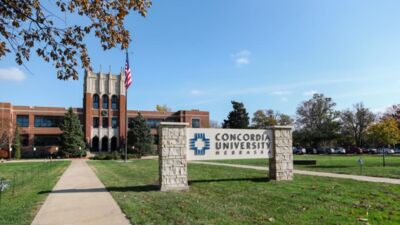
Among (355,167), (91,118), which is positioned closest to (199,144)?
(355,167)

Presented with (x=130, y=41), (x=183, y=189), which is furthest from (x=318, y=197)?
(x=130, y=41)

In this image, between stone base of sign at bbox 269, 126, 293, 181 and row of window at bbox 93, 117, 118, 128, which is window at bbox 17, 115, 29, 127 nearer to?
row of window at bbox 93, 117, 118, 128

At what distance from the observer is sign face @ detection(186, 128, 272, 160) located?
13.6 metres

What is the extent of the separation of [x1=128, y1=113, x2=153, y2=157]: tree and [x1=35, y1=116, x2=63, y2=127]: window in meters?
13.9

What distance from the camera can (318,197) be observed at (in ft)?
33.3

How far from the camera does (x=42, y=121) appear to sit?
68062 mm

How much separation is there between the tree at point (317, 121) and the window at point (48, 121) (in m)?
53.9

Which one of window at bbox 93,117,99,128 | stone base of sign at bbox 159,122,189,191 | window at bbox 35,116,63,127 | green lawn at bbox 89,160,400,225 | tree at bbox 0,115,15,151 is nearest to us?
green lawn at bbox 89,160,400,225

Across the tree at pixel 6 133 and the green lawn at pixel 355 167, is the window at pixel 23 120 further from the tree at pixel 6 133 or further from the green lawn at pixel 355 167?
the green lawn at pixel 355 167

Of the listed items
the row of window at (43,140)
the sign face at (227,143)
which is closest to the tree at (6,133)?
the row of window at (43,140)

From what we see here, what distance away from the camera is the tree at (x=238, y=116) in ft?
254

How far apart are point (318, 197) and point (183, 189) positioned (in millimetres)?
4400

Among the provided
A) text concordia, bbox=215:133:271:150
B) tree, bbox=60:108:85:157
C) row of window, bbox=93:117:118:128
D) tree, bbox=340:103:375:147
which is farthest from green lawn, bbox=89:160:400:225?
tree, bbox=340:103:375:147

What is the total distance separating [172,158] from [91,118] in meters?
59.6
